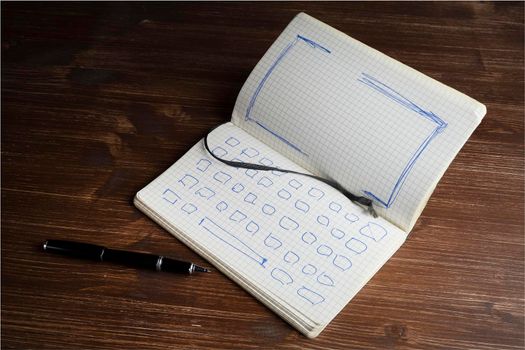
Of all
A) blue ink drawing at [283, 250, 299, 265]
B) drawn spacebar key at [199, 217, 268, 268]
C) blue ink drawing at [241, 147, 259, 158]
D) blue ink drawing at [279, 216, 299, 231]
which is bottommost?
drawn spacebar key at [199, 217, 268, 268]

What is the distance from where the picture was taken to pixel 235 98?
0.94 m

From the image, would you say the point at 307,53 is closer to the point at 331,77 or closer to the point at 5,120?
the point at 331,77

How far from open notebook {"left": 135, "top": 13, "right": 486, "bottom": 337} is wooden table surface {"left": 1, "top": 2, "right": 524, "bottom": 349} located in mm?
26

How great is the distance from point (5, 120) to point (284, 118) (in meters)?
0.38

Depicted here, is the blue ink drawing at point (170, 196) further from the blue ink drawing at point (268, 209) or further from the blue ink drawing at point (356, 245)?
the blue ink drawing at point (356, 245)

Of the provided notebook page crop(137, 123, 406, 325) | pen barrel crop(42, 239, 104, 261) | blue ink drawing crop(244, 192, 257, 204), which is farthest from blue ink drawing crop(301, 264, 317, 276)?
pen barrel crop(42, 239, 104, 261)

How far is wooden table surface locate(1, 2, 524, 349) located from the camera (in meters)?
0.72

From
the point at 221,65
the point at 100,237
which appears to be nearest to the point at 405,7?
the point at 221,65

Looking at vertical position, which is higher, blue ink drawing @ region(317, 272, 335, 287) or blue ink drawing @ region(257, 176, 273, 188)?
blue ink drawing @ region(257, 176, 273, 188)

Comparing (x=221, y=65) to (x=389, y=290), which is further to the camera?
(x=221, y=65)

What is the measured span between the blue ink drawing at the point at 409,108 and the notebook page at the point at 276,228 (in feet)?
0.11

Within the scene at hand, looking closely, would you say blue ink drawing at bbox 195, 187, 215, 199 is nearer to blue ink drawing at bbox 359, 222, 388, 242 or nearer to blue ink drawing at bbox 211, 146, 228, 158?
blue ink drawing at bbox 211, 146, 228, 158

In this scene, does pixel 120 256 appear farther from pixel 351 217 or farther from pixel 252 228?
pixel 351 217

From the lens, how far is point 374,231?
0.77m
